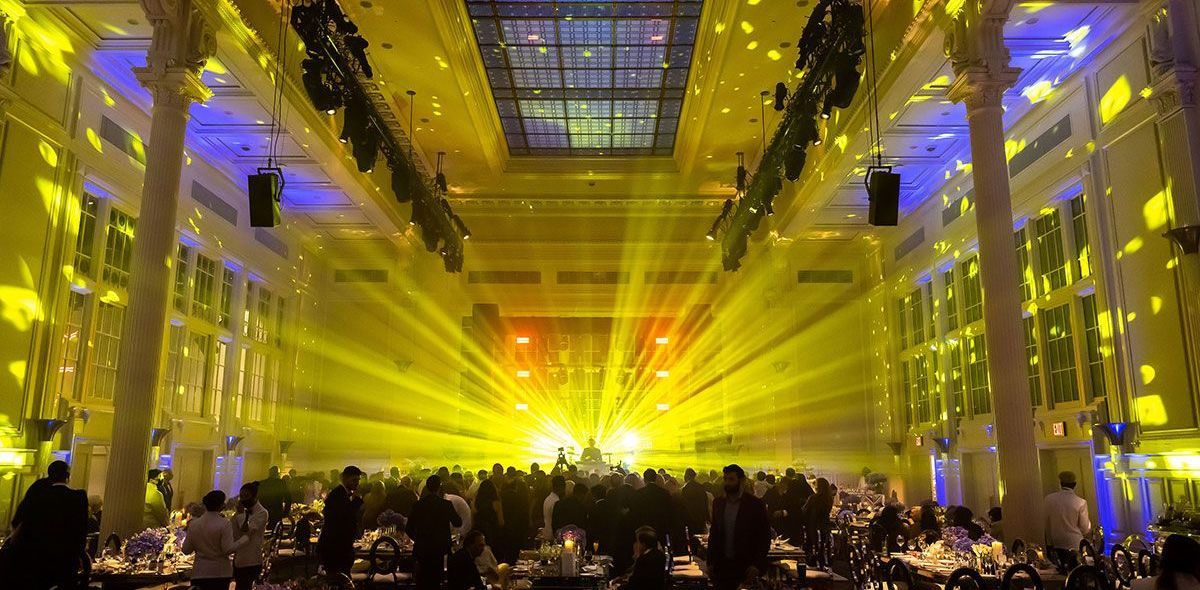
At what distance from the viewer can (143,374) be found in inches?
298

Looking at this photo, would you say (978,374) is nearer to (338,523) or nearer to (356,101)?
(356,101)

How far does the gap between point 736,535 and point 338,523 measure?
289 cm

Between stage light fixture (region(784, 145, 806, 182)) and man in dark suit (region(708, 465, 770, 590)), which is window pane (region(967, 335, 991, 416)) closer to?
stage light fixture (region(784, 145, 806, 182))

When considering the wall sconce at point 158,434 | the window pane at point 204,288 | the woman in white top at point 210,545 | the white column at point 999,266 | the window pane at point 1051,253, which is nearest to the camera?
the woman in white top at point 210,545

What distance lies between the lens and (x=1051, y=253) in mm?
10547

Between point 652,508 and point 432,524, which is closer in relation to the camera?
point 432,524

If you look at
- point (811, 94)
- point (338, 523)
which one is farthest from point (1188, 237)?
point (338, 523)

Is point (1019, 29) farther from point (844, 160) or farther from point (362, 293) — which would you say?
point (362, 293)

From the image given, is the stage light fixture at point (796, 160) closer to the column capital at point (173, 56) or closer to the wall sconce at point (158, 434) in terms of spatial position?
the column capital at point (173, 56)

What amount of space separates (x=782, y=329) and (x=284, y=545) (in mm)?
11071

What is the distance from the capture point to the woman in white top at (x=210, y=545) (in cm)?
519

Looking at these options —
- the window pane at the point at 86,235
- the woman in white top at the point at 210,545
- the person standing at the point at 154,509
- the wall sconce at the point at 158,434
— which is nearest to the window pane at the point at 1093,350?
the woman in white top at the point at 210,545

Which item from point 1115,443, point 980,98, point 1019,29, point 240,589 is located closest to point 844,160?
point 1019,29

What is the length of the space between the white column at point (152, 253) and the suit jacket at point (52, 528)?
2.46 metres
